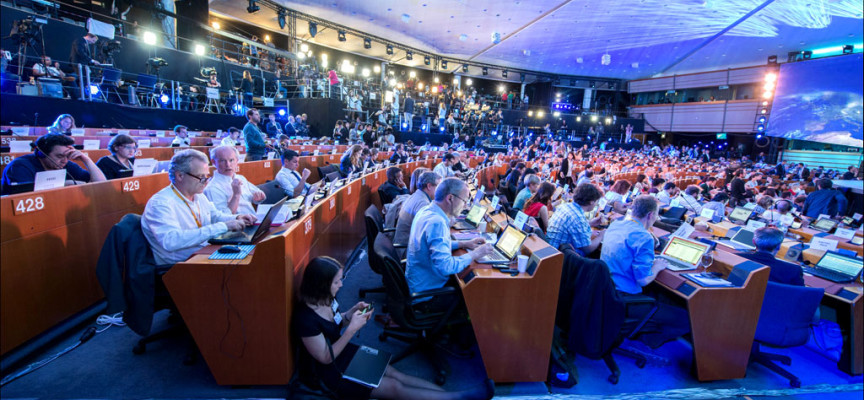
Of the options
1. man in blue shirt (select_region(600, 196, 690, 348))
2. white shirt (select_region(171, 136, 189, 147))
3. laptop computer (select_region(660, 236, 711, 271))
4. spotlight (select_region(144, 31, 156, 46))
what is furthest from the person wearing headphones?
spotlight (select_region(144, 31, 156, 46))

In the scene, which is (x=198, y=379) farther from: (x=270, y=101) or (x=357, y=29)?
(x=357, y=29)

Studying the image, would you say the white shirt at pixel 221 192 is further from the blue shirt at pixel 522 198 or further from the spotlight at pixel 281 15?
the spotlight at pixel 281 15

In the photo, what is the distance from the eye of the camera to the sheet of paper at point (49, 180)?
2662mm

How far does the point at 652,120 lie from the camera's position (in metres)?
28.9

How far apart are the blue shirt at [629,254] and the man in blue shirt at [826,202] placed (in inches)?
186

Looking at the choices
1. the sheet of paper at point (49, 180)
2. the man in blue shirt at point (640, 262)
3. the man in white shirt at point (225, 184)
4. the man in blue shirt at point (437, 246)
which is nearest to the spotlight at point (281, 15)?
the man in white shirt at point (225, 184)

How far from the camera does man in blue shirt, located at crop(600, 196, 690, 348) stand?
2.66 metres

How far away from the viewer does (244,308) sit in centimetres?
209

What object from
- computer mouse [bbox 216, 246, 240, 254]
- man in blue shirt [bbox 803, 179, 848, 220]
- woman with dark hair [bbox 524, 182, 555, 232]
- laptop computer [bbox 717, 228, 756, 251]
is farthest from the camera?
man in blue shirt [bbox 803, 179, 848, 220]

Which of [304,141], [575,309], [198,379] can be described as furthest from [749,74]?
[198,379]

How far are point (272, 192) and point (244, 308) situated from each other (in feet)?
8.39

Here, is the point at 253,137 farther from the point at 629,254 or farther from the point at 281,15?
the point at 281,15

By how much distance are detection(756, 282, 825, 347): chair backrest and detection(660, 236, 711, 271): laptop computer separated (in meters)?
0.47

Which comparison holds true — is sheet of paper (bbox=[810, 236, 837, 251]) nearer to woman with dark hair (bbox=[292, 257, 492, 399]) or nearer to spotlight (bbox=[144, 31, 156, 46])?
woman with dark hair (bbox=[292, 257, 492, 399])
